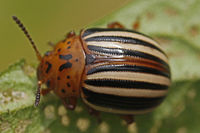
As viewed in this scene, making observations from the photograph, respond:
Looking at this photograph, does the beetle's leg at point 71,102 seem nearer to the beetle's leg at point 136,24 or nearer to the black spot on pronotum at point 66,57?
the black spot on pronotum at point 66,57

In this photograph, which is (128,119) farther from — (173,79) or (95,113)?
(173,79)

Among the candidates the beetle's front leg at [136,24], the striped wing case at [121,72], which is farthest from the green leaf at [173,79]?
the striped wing case at [121,72]

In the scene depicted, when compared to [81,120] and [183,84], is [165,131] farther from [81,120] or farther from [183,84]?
[81,120]

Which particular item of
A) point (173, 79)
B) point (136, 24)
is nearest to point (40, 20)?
point (136, 24)

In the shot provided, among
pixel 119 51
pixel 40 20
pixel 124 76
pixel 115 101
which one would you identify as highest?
pixel 40 20

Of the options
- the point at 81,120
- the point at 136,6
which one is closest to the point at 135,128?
the point at 81,120

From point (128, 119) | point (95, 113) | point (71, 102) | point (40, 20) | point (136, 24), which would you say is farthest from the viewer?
point (40, 20)
